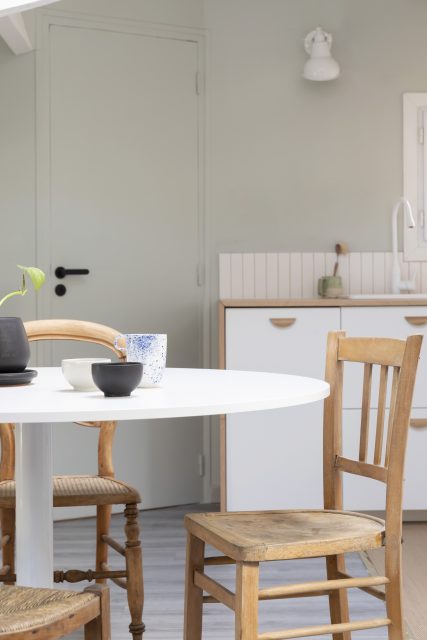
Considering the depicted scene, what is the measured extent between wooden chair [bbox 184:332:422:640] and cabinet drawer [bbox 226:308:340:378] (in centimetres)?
171

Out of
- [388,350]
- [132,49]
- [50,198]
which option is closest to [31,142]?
[50,198]

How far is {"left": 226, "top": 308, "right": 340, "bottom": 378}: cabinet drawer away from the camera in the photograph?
3.72 m

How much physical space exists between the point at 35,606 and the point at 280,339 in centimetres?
253

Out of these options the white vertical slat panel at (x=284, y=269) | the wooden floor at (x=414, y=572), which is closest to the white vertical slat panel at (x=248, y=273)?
the white vertical slat panel at (x=284, y=269)

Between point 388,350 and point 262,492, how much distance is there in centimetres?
195

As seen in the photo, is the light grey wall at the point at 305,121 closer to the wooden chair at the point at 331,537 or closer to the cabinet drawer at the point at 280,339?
the cabinet drawer at the point at 280,339

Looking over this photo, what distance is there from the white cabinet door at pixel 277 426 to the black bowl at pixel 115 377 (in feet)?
7.05

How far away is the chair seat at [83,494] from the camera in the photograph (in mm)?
2207

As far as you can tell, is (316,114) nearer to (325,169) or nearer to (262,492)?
(325,169)

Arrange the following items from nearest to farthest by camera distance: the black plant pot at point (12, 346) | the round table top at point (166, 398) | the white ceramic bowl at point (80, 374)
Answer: the round table top at point (166, 398) < the white ceramic bowl at point (80, 374) < the black plant pot at point (12, 346)

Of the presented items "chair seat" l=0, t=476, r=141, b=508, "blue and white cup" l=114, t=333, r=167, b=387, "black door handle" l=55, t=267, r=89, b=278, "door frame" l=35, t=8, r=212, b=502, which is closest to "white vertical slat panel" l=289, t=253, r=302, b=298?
"door frame" l=35, t=8, r=212, b=502

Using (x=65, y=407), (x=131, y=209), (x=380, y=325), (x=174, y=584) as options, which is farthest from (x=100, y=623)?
(x=131, y=209)

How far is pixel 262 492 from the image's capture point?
3.72 m

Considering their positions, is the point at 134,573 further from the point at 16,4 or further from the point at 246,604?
the point at 16,4
